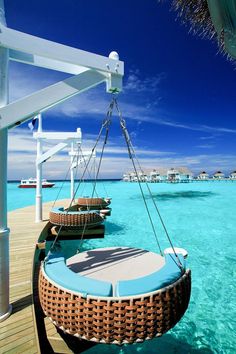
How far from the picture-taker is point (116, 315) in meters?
2.55

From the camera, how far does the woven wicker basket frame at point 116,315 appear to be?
255cm

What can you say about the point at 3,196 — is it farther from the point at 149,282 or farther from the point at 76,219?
the point at 76,219

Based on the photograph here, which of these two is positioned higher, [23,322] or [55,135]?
[55,135]

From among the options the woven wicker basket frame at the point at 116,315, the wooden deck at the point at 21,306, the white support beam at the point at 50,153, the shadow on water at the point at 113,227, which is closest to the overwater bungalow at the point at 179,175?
the shadow on water at the point at 113,227

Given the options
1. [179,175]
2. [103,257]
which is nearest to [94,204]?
[103,257]

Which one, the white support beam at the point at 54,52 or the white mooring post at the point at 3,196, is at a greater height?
the white support beam at the point at 54,52

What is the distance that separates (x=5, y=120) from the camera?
308 cm

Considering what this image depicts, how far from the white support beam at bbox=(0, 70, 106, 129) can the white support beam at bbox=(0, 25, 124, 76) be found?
0.17 metres

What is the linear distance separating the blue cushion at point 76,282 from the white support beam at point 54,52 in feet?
10.2

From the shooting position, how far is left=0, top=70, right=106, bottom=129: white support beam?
10.2 feet

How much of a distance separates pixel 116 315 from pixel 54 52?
361 centimetres

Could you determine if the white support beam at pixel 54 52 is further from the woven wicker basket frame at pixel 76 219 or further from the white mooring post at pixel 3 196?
the woven wicker basket frame at pixel 76 219

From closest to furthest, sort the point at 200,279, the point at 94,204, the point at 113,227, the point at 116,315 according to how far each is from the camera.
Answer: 1. the point at 116,315
2. the point at 200,279
3. the point at 94,204
4. the point at 113,227

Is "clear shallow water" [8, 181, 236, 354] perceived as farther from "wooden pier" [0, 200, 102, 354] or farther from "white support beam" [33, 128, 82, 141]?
"white support beam" [33, 128, 82, 141]
